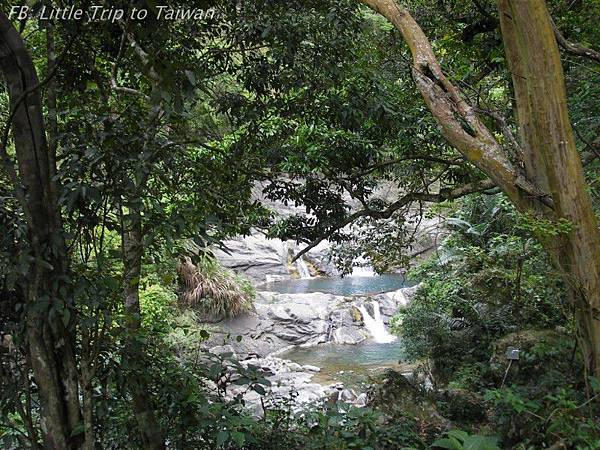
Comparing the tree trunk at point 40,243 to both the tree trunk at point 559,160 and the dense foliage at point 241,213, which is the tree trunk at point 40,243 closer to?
the dense foliage at point 241,213

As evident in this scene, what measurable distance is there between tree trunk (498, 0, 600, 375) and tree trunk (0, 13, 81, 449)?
2848mm

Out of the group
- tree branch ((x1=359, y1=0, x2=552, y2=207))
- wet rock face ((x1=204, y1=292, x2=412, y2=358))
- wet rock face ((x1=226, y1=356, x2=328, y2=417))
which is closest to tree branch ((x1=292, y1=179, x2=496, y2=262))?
tree branch ((x1=359, y1=0, x2=552, y2=207))

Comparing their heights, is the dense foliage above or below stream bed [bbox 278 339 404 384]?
above

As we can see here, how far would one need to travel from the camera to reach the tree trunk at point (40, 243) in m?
2.18

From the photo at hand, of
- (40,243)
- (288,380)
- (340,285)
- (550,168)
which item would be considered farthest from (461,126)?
(340,285)

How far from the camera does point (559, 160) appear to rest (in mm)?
3193

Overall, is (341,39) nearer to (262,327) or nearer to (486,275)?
(486,275)

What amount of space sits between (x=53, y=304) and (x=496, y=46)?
16.9ft

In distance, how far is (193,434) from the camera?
325cm

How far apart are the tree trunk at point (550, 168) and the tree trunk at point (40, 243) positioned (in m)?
2.58

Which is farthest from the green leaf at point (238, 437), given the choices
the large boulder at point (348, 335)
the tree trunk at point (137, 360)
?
the large boulder at point (348, 335)

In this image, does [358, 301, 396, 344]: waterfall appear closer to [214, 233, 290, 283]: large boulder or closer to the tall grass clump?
the tall grass clump

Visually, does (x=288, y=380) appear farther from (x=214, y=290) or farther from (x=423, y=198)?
(x=423, y=198)

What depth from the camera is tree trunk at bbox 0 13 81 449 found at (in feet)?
7.16
